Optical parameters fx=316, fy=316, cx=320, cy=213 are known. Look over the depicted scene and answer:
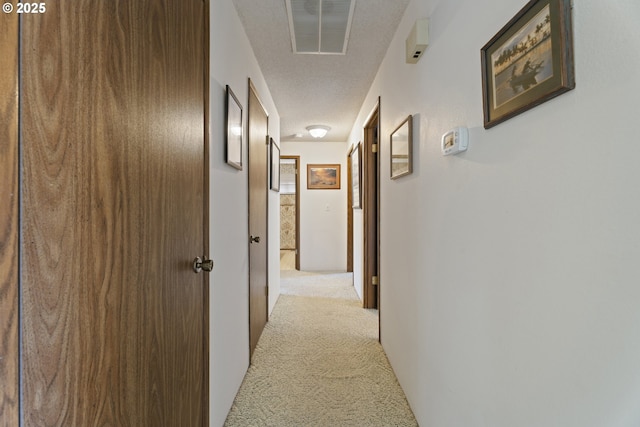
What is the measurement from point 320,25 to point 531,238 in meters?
1.73

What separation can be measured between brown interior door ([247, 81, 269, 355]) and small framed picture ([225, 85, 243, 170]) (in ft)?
0.97

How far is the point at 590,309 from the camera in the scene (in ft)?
2.01

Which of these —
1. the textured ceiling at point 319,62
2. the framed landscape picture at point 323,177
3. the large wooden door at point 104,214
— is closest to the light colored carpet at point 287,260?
the framed landscape picture at point 323,177

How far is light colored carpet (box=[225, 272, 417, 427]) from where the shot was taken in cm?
Answer: 169

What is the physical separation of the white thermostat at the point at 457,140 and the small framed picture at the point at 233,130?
1052 millimetres

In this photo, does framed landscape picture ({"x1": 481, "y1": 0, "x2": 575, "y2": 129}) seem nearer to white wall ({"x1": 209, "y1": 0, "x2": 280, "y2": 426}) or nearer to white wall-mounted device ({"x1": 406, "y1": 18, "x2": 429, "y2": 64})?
white wall-mounted device ({"x1": 406, "y1": 18, "x2": 429, "y2": 64})

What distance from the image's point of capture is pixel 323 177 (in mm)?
5270

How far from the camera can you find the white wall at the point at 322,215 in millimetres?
5258

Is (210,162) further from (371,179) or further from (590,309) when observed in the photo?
(371,179)

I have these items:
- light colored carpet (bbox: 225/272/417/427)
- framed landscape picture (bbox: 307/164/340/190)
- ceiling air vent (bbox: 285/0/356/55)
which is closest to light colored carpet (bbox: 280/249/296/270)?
framed landscape picture (bbox: 307/164/340/190)

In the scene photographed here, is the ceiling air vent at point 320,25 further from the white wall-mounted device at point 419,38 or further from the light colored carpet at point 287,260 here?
the light colored carpet at point 287,260

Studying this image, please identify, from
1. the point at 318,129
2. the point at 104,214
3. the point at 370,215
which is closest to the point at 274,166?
the point at 370,215

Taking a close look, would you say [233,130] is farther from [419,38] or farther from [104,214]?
[104,214]

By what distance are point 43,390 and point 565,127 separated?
43.5 inches
